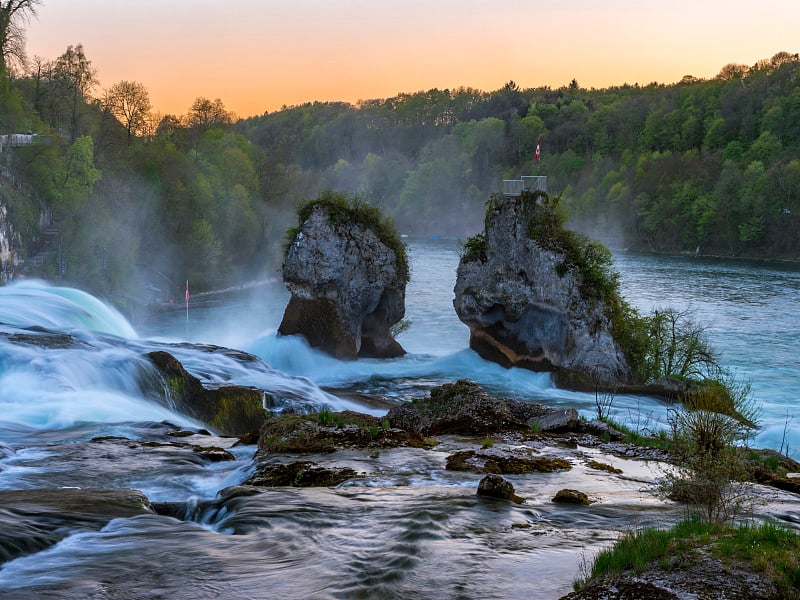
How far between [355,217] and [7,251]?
27.4m

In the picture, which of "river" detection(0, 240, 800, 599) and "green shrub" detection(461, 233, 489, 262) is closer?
"river" detection(0, 240, 800, 599)

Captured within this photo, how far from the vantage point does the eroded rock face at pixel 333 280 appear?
4091cm

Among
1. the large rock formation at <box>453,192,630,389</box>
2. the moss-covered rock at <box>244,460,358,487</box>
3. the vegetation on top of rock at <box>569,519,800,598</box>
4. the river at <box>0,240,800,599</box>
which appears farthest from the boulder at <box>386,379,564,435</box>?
the large rock formation at <box>453,192,630,389</box>

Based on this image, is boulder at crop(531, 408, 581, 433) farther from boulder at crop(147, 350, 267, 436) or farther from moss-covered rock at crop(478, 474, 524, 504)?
boulder at crop(147, 350, 267, 436)

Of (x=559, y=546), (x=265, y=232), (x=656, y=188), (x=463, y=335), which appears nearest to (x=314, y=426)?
(x=559, y=546)

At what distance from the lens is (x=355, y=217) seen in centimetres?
4225

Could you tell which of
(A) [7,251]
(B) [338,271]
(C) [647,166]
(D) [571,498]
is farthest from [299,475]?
(C) [647,166]

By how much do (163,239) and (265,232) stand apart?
51.2ft

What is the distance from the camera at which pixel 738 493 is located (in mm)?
10578

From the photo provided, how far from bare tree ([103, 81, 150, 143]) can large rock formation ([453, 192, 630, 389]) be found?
51625 millimetres

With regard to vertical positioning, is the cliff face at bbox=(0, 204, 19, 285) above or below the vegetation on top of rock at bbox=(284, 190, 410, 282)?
below

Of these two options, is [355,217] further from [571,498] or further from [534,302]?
[571,498]

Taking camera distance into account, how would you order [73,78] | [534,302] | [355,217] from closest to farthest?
[534,302] < [355,217] < [73,78]

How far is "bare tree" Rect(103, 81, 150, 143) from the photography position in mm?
81062
